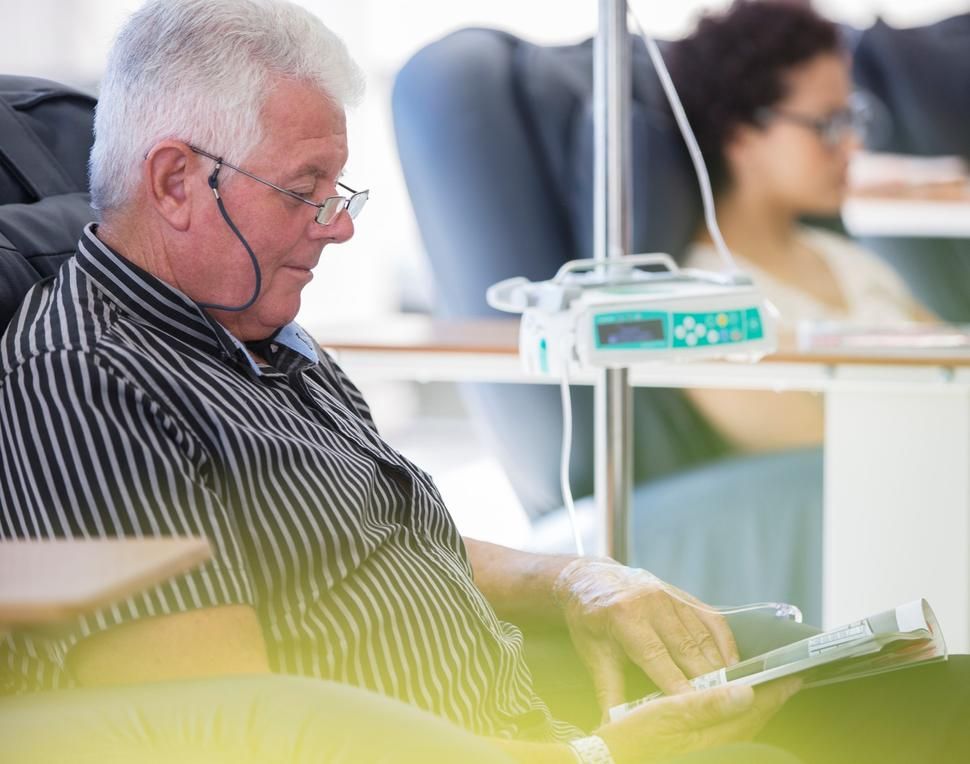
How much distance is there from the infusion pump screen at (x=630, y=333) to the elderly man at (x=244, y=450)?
38cm

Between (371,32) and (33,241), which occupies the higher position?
(371,32)

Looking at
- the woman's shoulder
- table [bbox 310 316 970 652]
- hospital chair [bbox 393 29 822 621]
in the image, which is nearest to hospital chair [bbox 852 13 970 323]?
the woman's shoulder

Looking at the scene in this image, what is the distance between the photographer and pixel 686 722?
1.08 metres

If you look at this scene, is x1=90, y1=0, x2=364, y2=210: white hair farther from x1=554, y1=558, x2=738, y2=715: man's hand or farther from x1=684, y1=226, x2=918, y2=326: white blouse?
x1=684, y1=226, x2=918, y2=326: white blouse

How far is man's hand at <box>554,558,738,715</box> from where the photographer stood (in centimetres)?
121

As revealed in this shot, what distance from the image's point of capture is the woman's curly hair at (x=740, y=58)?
A: 2.74m

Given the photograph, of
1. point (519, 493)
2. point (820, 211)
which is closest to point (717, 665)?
point (519, 493)

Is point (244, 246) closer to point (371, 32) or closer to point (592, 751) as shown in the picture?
point (592, 751)

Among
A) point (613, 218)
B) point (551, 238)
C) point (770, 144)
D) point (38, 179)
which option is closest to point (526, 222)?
point (551, 238)

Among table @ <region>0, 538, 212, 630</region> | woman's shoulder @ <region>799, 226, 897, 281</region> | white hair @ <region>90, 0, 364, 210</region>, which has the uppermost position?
white hair @ <region>90, 0, 364, 210</region>

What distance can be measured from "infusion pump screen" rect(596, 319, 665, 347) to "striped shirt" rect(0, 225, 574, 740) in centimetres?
40

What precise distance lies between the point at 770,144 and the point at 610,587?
1814 millimetres

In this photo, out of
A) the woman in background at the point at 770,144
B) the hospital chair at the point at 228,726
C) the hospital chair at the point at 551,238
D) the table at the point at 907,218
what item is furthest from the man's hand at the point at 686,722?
the table at the point at 907,218

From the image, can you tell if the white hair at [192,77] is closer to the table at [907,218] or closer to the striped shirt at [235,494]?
the striped shirt at [235,494]
